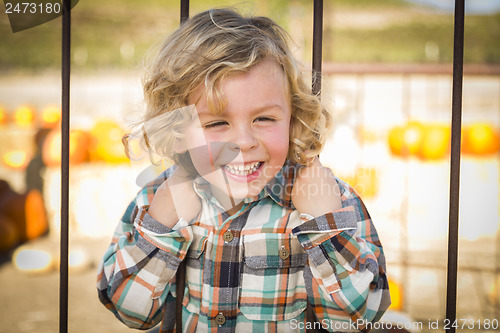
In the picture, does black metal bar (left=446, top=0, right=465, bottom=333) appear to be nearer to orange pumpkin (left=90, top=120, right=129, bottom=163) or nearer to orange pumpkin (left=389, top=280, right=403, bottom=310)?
orange pumpkin (left=389, top=280, right=403, bottom=310)

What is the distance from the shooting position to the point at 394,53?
6.53 metres

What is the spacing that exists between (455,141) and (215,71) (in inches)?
16.1

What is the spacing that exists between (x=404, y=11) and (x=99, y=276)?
5.77 metres

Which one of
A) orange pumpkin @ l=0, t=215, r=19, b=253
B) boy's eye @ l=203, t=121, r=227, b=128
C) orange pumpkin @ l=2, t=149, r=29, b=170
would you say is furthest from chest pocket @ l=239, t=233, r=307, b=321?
orange pumpkin @ l=2, t=149, r=29, b=170

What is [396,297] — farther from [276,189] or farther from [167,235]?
[167,235]

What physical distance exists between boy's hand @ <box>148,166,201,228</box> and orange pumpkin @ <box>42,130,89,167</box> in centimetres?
277

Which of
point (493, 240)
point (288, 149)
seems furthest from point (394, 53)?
point (288, 149)

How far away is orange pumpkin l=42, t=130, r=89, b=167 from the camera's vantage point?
3.48m

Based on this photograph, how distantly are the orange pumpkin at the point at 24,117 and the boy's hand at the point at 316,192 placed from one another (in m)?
3.72

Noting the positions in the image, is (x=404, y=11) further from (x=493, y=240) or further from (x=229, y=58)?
(x=229, y=58)

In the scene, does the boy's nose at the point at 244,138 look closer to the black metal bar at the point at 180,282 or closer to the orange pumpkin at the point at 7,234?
the black metal bar at the point at 180,282

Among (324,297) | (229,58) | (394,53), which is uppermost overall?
(394,53)

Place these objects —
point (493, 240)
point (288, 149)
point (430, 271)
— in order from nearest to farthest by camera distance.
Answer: point (288, 149) → point (430, 271) → point (493, 240)

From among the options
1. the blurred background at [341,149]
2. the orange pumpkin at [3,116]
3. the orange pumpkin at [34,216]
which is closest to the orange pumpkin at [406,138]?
the blurred background at [341,149]
